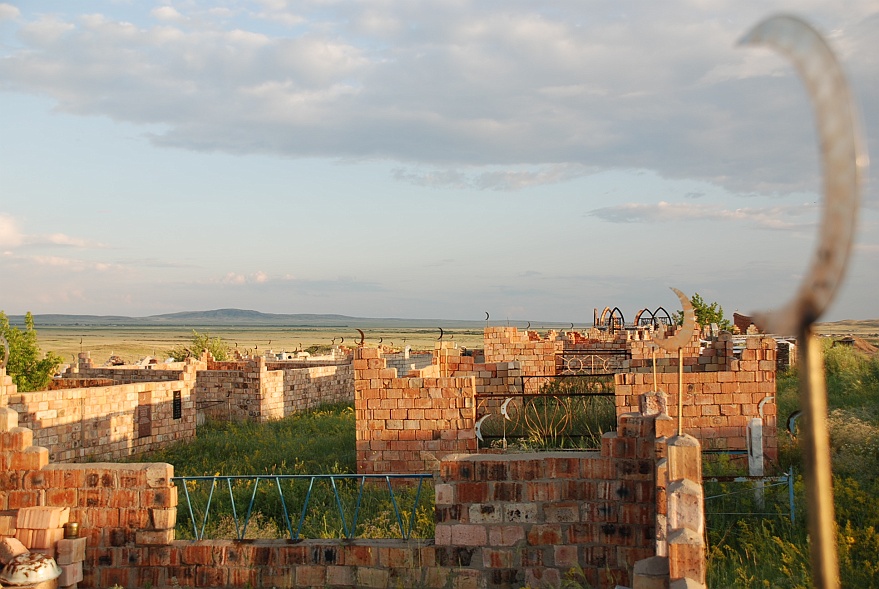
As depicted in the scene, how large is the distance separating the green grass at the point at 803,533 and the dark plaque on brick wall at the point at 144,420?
43.5ft

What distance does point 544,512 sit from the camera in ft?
23.8

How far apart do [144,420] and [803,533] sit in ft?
48.0

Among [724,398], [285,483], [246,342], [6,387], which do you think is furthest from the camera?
[246,342]

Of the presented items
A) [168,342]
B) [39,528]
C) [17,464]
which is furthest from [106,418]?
[168,342]

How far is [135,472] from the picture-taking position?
25.4 feet

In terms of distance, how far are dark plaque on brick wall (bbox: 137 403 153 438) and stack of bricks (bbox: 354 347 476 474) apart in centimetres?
848

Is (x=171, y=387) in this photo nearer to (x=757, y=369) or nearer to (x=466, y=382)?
(x=466, y=382)

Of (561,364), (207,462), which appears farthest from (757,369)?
(207,462)

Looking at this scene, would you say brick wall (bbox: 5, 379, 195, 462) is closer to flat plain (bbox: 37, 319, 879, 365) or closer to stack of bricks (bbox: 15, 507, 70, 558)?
stack of bricks (bbox: 15, 507, 70, 558)

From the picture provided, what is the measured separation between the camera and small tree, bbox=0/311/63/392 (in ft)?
69.4

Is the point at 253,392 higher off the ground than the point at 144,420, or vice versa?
the point at 253,392

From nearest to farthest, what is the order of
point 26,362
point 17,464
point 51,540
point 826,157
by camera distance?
point 826,157 → point 51,540 → point 17,464 → point 26,362

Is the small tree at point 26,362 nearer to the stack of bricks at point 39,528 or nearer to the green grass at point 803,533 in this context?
the stack of bricks at point 39,528

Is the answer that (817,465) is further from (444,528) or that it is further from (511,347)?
(511,347)
